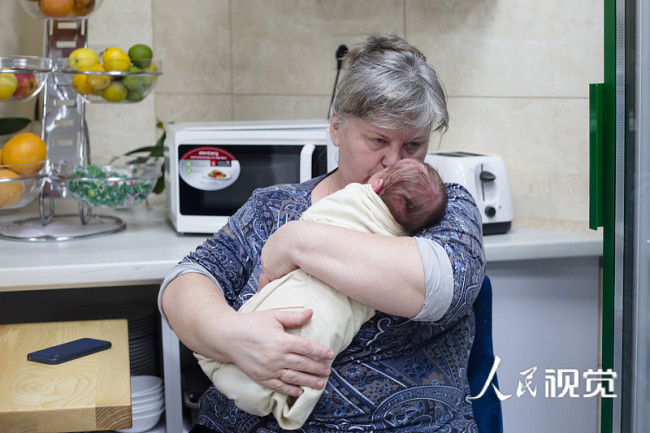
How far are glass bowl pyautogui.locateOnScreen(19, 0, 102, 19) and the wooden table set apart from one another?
1.03 meters

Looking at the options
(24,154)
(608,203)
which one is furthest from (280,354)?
(24,154)

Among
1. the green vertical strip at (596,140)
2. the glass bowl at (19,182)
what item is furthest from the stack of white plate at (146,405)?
the green vertical strip at (596,140)

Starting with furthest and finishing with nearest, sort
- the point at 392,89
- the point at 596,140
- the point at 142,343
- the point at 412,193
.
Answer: the point at 142,343
the point at 596,140
the point at 392,89
the point at 412,193

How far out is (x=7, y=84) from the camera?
1.87 meters

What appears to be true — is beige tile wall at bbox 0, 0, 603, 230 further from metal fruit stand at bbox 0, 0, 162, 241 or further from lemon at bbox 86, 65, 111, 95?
lemon at bbox 86, 65, 111, 95

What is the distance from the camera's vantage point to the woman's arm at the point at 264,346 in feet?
3.78

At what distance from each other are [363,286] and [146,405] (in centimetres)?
91

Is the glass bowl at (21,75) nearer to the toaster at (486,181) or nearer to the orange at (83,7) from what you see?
the orange at (83,7)

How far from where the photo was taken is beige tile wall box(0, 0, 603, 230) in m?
2.03

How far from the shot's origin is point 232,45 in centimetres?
278

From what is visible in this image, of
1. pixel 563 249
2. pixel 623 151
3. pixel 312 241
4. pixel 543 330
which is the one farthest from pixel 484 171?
pixel 312 241

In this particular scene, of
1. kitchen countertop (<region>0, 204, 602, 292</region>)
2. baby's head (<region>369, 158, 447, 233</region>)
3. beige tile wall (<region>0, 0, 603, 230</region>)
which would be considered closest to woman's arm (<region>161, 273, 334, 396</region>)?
baby's head (<region>369, 158, 447, 233</region>)

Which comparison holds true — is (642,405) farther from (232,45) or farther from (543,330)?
(232,45)

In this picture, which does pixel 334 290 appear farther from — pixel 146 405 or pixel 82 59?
pixel 82 59
